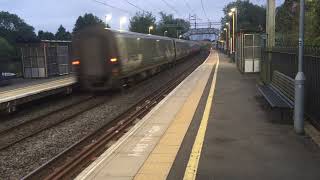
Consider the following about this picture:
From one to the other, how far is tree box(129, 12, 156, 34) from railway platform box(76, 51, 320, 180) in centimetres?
9513

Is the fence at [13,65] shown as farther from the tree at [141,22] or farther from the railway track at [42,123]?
the tree at [141,22]

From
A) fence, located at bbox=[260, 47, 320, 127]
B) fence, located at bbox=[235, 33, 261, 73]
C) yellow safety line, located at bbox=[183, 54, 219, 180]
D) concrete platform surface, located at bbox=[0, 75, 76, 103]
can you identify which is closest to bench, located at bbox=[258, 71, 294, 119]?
fence, located at bbox=[260, 47, 320, 127]

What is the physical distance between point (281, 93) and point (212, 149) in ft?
20.3

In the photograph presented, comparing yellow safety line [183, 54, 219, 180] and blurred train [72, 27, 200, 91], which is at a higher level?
blurred train [72, 27, 200, 91]

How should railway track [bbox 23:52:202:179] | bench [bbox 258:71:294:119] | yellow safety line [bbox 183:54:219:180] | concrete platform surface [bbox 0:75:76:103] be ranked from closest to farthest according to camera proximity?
yellow safety line [bbox 183:54:219:180] → railway track [bbox 23:52:202:179] → bench [bbox 258:71:294:119] → concrete platform surface [bbox 0:75:76:103]

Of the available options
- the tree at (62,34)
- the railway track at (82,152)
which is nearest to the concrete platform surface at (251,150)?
the railway track at (82,152)

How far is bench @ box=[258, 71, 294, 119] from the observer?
12.6 m

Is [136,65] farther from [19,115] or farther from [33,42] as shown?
[33,42]

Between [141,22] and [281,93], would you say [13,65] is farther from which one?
[141,22]

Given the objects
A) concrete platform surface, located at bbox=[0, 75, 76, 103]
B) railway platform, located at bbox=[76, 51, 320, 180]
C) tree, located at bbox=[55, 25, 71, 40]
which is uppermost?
tree, located at bbox=[55, 25, 71, 40]

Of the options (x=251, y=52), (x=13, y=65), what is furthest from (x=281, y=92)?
(x=13, y=65)

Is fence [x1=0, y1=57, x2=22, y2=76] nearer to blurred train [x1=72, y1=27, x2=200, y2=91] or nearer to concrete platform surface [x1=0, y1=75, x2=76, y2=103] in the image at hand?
concrete platform surface [x1=0, y1=75, x2=76, y2=103]

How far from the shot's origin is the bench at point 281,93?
41.3ft

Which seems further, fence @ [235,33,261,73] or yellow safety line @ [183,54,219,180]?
fence @ [235,33,261,73]
